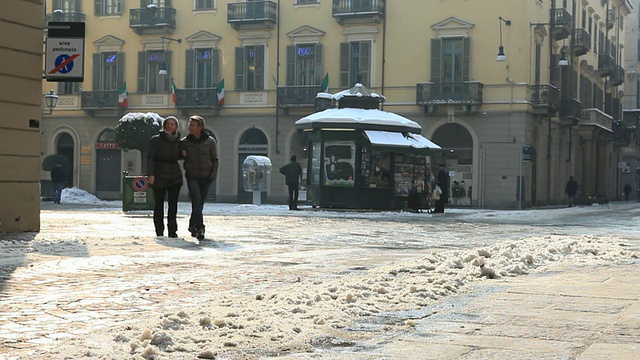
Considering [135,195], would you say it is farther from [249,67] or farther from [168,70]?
[168,70]

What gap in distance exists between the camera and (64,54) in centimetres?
1383

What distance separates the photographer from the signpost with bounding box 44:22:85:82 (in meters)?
13.8

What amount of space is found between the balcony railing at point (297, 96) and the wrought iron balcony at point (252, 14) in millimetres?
3190

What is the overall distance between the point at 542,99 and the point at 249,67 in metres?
13.1

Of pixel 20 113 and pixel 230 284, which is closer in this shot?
pixel 230 284

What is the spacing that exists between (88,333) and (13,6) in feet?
28.8

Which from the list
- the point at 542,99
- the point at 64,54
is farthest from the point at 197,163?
the point at 542,99

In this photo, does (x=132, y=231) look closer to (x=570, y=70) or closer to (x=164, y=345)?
(x=164, y=345)

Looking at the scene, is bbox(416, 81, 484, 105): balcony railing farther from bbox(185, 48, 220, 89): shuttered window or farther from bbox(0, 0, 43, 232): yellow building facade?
bbox(0, 0, 43, 232): yellow building facade

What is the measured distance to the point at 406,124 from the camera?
101 ft

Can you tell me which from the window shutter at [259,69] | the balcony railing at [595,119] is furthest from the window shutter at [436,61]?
the balcony railing at [595,119]

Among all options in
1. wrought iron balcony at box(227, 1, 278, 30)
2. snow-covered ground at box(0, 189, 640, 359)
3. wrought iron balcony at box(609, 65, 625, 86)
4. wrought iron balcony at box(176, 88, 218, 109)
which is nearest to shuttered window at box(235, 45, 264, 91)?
wrought iron balcony at box(227, 1, 278, 30)

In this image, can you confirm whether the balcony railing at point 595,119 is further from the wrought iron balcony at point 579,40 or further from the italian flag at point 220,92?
the italian flag at point 220,92

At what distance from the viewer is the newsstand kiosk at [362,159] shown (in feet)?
96.9
